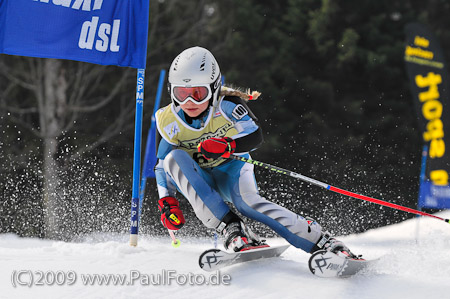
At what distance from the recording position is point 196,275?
3.13 metres

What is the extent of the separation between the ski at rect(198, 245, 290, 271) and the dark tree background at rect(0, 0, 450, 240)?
6.29 m

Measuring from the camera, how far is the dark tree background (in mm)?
11664

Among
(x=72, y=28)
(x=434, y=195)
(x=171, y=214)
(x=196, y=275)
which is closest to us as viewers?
(x=196, y=275)

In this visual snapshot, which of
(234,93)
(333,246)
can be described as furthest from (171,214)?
(333,246)

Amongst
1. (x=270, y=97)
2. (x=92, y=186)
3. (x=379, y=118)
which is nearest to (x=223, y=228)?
(x=92, y=186)

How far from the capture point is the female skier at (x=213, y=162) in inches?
131

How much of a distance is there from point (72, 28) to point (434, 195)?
5690 millimetres

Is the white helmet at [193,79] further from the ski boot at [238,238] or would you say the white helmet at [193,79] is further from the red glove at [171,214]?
the ski boot at [238,238]

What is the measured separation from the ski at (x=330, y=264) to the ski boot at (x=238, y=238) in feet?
1.40

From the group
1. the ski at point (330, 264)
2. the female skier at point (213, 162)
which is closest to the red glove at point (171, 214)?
the female skier at point (213, 162)

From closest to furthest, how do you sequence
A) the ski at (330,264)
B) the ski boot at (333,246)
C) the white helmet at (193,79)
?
the ski at (330,264)
the ski boot at (333,246)
the white helmet at (193,79)

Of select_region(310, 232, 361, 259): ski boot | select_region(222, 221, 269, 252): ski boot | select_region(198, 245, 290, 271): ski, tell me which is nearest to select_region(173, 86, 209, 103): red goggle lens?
select_region(222, 221, 269, 252): ski boot

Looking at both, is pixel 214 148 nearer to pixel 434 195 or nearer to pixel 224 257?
pixel 224 257

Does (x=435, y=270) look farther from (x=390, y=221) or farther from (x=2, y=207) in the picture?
(x=390, y=221)
